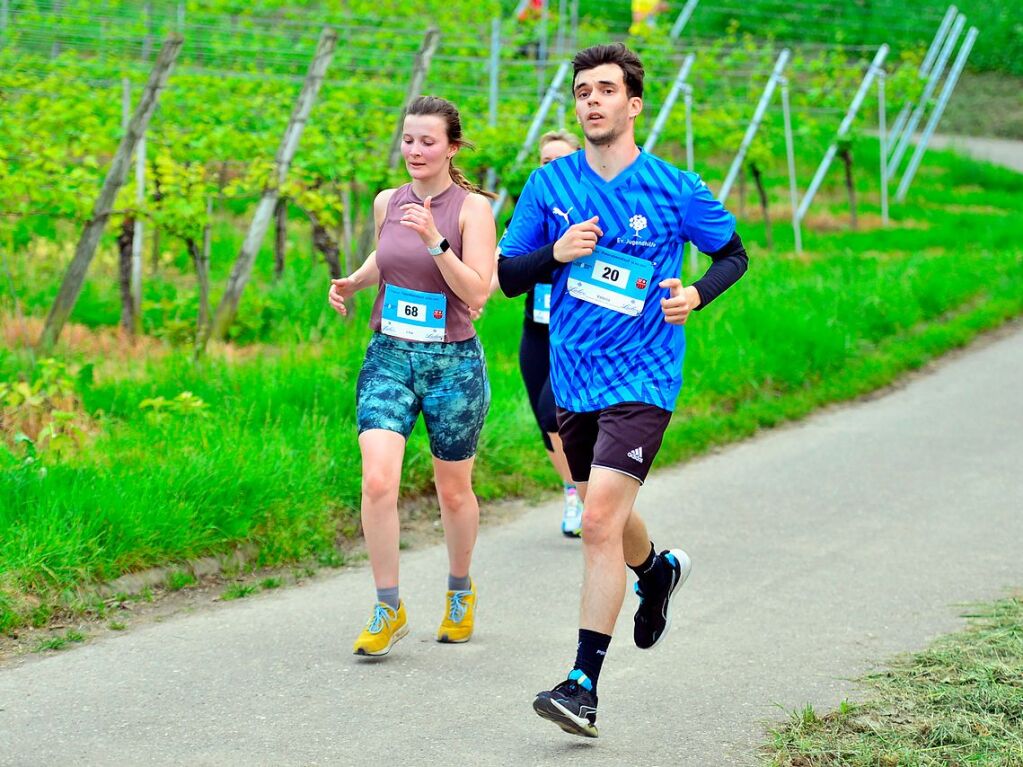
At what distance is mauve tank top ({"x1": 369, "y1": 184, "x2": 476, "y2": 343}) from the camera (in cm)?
542

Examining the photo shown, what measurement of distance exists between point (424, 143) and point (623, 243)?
98 centimetres

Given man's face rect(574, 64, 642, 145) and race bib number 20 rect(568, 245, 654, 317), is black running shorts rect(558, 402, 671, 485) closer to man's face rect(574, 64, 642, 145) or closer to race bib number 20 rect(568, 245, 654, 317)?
race bib number 20 rect(568, 245, 654, 317)

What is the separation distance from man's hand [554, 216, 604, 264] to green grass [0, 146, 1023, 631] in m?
2.49

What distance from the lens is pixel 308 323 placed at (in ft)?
35.2

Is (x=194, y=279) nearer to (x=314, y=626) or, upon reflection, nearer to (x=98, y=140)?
(x=98, y=140)

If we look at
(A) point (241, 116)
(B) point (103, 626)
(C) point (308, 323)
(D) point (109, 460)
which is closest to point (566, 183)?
(B) point (103, 626)

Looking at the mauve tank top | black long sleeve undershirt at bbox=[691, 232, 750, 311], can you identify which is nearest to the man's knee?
black long sleeve undershirt at bbox=[691, 232, 750, 311]

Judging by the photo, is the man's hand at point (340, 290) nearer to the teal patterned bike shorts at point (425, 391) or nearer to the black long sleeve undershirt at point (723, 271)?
the teal patterned bike shorts at point (425, 391)

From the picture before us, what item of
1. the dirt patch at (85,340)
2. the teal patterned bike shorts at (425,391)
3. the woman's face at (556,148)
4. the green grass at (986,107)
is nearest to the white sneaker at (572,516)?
the woman's face at (556,148)

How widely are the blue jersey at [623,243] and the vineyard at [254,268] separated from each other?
2328 mm

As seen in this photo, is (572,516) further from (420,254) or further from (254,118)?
(254,118)

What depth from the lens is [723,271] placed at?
4.89 metres

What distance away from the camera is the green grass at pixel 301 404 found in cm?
625

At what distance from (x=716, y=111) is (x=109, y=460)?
13849mm
